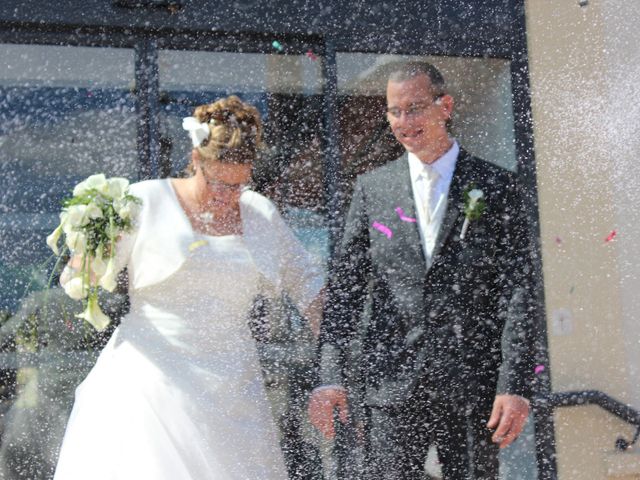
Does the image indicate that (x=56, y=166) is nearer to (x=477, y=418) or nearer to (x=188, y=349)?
(x=188, y=349)

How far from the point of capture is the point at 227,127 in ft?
10.3

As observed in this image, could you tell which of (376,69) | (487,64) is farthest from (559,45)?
(376,69)

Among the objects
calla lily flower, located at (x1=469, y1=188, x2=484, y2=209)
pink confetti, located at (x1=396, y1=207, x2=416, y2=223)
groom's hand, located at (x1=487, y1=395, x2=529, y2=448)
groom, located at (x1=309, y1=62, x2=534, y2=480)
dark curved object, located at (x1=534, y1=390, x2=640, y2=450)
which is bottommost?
dark curved object, located at (x1=534, y1=390, x2=640, y2=450)

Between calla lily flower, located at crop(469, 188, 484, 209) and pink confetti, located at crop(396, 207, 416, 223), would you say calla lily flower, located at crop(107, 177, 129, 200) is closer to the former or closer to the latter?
pink confetti, located at crop(396, 207, 416, 223)

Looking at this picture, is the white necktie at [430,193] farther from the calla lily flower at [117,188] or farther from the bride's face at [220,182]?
the calla lily flower at [117,188]

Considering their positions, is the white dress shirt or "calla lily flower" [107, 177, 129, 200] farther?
the white dress shirt

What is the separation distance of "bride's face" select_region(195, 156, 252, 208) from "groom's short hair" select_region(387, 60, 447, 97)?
76 cm

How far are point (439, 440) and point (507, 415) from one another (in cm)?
22

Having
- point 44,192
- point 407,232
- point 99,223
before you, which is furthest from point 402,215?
point 44,192

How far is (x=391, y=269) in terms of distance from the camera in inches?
124

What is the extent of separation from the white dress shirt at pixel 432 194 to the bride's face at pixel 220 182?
1.80 ft

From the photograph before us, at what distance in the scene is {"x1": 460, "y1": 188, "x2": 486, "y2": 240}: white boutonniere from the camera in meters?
3.16

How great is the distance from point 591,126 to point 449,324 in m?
1.99

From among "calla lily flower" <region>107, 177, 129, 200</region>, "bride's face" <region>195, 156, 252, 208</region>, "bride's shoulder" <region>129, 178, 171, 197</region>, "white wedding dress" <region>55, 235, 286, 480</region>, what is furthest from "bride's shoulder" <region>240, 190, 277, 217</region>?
"calla lily flower" <region>107, 177, 129, 200</region>
